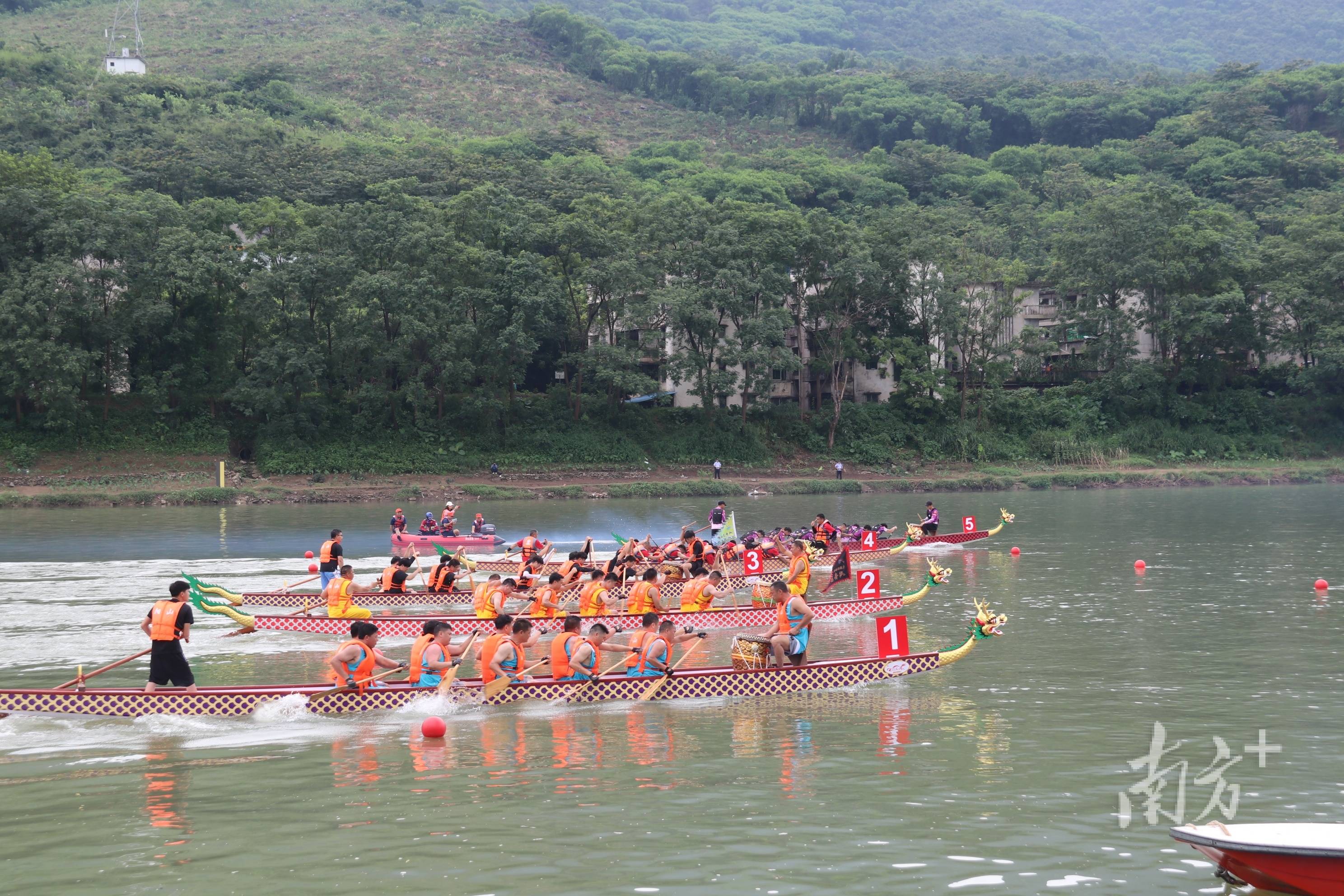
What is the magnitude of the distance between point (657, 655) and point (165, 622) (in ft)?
19.5

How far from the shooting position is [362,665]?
13.7m

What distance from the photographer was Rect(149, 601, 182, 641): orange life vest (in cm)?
1322

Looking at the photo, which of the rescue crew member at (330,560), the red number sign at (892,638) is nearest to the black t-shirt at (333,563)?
the rescue crew member at (330,560)

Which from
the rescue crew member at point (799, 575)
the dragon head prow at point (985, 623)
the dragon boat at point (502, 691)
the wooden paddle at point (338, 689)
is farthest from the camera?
the rescue crew member at point (799, 575)

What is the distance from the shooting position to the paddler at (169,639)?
13.2 meters

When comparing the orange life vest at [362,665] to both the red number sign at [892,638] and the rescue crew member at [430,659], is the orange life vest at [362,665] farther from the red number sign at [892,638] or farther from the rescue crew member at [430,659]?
the red number sign at [892,638]

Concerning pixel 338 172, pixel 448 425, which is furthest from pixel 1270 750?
pixel 338 172

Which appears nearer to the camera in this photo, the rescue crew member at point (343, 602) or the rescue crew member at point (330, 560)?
the rescue crew member at point (343, 602)

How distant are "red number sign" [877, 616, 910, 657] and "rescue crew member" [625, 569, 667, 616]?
4930mm

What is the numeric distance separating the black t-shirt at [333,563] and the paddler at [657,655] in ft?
32.4

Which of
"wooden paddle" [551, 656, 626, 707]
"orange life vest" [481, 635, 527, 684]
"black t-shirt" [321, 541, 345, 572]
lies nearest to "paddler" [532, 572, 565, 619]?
"orange life vest" [481, 635, 527, 684]

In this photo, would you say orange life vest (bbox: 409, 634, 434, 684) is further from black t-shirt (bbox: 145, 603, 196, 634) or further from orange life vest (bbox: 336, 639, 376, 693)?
black t-shirt (bbox: 145, 603, 196, 634)

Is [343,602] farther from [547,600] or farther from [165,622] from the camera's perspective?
[165,622]

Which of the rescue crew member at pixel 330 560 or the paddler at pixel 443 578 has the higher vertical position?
the rescue crew member at pixel 330 560
